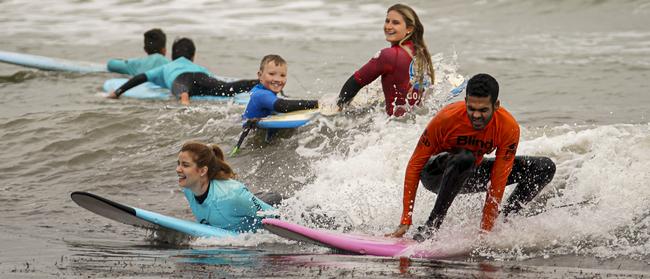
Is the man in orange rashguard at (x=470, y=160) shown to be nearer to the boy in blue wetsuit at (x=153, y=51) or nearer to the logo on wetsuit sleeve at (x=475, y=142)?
the logo on wetsuit sleeve at (x=475, y=142)

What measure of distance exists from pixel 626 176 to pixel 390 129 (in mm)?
2492

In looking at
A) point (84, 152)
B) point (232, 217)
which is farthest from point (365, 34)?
point (232, 217)

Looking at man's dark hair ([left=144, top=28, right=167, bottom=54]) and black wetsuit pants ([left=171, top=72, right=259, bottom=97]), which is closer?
black wetsuit pants ([left=171, top=72, right=259, bottom=97])

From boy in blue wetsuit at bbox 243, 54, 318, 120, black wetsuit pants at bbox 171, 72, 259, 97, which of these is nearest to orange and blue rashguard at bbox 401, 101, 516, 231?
boy in blue wetsuit at bbox 243, 54, 318, 120

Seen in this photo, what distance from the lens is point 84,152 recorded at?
35.5 feet

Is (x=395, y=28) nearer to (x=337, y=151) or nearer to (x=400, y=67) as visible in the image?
(x=400, y=67)

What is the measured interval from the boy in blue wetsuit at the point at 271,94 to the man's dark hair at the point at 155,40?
15.2 feet

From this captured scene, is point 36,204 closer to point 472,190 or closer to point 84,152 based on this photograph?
point 84,152

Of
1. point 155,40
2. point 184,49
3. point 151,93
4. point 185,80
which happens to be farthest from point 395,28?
point 155,40

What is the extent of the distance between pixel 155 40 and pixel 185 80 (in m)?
1.69

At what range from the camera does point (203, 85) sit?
13062 mm

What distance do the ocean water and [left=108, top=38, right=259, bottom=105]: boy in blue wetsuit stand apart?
0.86 feet

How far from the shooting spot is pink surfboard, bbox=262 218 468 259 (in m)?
6.36

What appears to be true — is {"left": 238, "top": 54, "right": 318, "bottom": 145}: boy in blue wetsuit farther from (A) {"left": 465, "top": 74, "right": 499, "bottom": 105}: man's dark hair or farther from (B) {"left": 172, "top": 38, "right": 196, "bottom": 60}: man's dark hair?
(A) {"left": 465, "top": 74, "right": 499, "bottom": 105}: man's dark hair
